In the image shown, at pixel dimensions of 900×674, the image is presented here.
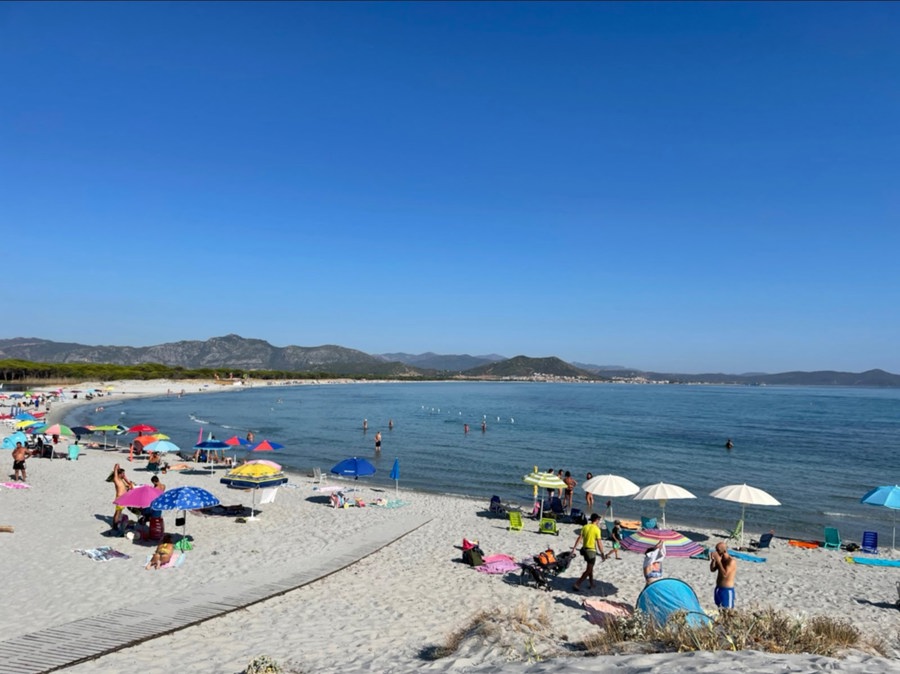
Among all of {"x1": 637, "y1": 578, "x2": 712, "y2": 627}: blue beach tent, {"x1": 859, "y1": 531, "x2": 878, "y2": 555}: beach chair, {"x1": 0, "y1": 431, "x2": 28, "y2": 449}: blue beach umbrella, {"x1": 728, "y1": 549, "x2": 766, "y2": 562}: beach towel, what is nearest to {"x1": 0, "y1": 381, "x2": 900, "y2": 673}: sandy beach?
{"x1": 728, "y1": 549, "x2": 766, "y2": 562}: beach towel

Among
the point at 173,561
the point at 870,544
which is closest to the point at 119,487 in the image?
the point at 173,561

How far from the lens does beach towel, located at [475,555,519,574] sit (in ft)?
42.8

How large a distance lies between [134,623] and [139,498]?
537 centimetres

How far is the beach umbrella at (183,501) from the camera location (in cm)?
Result: 1352

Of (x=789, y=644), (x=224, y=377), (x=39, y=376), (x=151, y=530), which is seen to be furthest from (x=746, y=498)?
(x=224, y=377)

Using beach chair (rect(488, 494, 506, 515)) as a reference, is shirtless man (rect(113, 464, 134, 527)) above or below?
above

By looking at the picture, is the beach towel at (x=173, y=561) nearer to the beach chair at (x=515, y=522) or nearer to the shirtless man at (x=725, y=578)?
the beach chair at (x=515, y=522)

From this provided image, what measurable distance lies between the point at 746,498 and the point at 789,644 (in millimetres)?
11412

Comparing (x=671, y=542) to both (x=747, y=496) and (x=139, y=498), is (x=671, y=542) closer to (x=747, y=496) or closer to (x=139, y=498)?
(x=747, y=496)

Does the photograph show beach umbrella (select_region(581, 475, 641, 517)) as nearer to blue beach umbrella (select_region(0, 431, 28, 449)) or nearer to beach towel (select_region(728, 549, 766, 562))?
beach towel (select_region(728, 549, 766, 562))

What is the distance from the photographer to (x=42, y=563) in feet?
40.1

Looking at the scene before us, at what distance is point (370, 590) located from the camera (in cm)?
1152

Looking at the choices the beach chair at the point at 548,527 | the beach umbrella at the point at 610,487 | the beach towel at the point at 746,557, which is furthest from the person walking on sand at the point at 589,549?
the beach towel at the point at 746,557

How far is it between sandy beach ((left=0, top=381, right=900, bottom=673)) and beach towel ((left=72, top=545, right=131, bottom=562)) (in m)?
0.22
